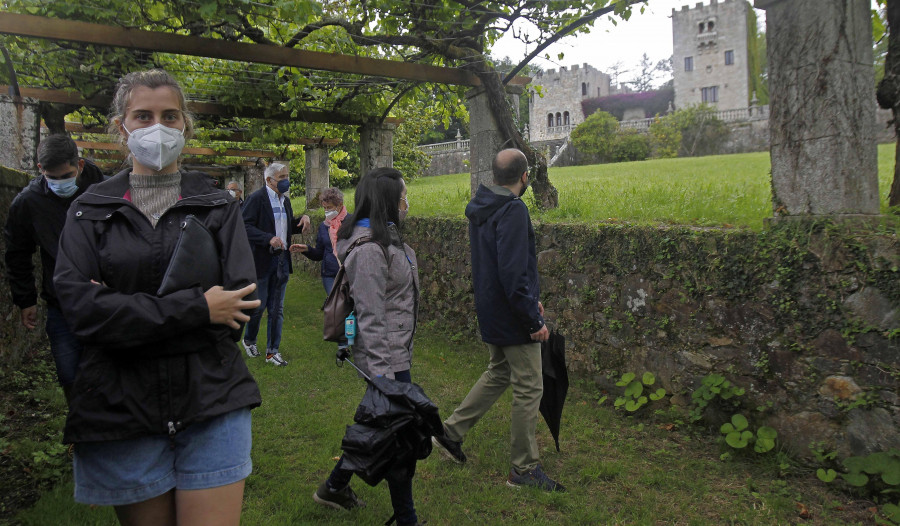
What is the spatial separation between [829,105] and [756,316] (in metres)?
1.40

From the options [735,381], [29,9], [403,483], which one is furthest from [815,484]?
[29,9]

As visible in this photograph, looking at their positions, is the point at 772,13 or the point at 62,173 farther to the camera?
the point at 772,13

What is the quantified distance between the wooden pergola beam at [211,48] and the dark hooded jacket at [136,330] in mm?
Result: 4655

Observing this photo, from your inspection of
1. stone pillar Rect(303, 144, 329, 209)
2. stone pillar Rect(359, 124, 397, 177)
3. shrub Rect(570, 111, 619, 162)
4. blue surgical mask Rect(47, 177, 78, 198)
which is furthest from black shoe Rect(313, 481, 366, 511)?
→ shrub Rect(570, 111, 619, 162)

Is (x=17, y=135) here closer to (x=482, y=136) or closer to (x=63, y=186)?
(x=63, y=186)

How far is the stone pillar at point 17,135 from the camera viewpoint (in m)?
7.93

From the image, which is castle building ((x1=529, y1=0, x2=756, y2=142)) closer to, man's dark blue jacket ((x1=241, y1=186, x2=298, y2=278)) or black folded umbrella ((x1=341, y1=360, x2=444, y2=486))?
man's dark blue jacket ((x1=241, y1=186, x2=298, y2=278))

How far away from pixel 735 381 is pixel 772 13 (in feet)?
8.08

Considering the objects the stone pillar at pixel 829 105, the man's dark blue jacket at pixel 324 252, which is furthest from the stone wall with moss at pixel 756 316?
the man's dark blue jacket at pixel 324 252

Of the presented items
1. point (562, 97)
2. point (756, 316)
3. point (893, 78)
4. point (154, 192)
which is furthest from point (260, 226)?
point (562, 97)

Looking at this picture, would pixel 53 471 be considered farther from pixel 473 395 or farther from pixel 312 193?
pixel 312 193

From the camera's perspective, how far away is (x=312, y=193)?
52.3 ft

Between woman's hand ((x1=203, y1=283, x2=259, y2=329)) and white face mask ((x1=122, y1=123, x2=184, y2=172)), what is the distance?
497 mm

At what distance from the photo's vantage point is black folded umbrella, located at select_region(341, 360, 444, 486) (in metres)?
2.84
